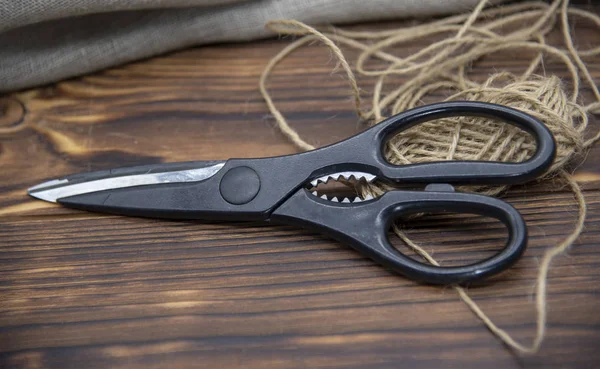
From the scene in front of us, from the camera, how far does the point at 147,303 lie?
0.43 m

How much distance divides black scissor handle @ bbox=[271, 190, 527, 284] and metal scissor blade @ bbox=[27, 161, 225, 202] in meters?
0.07

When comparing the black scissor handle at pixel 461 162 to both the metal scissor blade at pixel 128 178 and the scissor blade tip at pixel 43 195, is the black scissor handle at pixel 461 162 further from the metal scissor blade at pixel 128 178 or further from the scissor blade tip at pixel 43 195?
the scissor blade tip at pixel 43 195

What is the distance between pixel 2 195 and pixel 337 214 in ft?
0.98

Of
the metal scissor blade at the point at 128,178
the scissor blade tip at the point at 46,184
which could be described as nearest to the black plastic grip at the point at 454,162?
the metal scissor blade at the point at 128,178

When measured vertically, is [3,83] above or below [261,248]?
above

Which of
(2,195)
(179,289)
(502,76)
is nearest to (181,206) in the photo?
(179,289)

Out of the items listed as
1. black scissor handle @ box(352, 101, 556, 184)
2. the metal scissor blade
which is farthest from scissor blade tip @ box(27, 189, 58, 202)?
black scissor handle @ box(352, 101, 556, 184)

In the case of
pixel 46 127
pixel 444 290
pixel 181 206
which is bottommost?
pixel 444 290

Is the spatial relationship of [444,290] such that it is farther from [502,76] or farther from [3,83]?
[3,83]

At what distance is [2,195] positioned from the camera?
0.50 metres

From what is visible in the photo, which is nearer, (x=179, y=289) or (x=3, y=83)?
(x=179, y=289)

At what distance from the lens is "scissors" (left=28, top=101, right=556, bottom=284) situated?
397 millimetres

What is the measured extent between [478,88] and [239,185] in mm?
208

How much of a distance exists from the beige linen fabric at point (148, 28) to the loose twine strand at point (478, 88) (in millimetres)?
18
